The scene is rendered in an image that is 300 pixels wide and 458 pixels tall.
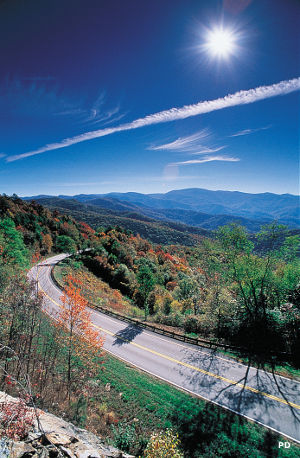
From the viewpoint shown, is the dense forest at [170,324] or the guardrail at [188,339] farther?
the guardrail at [188,339]

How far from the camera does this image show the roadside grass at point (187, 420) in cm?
925

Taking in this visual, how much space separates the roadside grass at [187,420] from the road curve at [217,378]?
751 mm

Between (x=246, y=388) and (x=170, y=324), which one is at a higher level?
(x=246, y=388)

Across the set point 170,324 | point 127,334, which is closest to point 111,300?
point 127,334

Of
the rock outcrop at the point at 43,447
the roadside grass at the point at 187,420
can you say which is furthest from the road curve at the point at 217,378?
the rock outcrop at the point at 43,447

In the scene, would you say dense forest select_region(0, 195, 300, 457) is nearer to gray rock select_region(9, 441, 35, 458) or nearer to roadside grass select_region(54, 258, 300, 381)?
gray rock select_region(9, 441, 35, 458)

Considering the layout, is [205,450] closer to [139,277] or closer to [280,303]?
[280,303]

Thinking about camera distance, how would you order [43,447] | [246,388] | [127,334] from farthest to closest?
1. [127,334]
2. [246,388]
3. [43,447]

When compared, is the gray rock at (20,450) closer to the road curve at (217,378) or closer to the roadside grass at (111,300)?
the road curve at (217,378)

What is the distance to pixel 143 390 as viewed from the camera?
13352mm

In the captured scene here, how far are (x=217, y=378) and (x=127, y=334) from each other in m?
11.0

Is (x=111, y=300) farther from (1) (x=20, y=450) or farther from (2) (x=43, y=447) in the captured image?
(1) (x=20, y=450)

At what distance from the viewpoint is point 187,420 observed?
35.6ft

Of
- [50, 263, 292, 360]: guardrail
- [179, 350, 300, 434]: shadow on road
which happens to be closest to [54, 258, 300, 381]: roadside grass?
[50, 263, 292, 360]: guardrail
